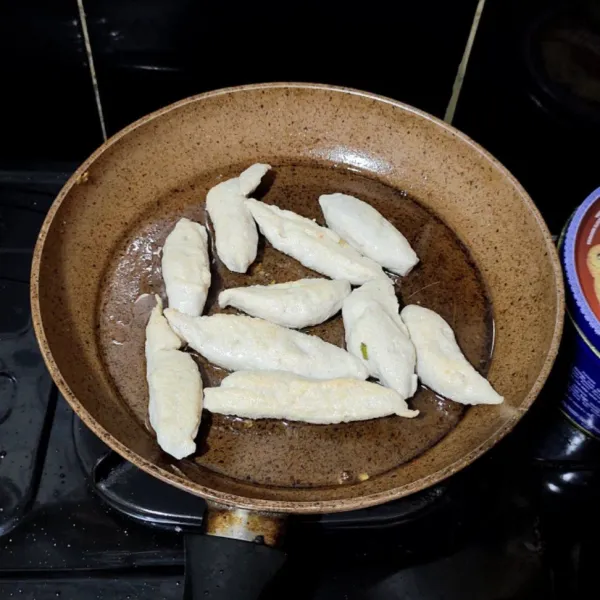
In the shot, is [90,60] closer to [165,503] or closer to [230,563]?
[165,503]

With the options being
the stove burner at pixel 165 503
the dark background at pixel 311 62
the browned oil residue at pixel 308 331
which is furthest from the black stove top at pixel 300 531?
the dark background at pixel 311 62

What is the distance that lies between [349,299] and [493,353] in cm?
19

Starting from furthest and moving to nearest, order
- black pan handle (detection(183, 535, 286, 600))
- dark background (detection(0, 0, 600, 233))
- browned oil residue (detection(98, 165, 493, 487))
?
1. dark background (detection(0, 0, 600, 233))
2. browned oil residue (detection(98, 165, 493, 487))
3. black pan handle (detection(183, 535, 286, 600))

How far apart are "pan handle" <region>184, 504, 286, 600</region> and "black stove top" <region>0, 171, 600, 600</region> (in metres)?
0.13

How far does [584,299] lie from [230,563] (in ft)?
1.63

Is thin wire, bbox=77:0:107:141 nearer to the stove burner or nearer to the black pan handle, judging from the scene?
the stove burner

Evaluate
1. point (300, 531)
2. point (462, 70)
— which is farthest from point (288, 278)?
point (462, 70)

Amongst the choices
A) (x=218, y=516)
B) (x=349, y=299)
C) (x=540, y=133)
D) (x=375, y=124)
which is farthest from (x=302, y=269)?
(x=540, y=133)

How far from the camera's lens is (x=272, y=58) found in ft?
3.37

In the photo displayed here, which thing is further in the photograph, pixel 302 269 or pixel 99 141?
pixel 99 141

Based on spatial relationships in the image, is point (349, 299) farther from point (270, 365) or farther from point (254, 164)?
point (254, 164)

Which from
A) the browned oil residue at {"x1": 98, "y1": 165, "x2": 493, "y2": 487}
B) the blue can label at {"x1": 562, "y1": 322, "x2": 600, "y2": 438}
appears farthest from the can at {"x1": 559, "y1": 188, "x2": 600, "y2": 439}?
the browned oil residue at {"x1": 98, "y1": 165, "x2": 493, "y2": 487}

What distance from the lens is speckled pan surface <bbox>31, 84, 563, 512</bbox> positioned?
2.45ft

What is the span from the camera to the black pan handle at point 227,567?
25.5 inches
